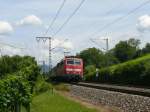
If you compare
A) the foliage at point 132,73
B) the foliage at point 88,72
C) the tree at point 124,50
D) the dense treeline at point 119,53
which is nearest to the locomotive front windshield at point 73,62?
the foliage at point 132,73

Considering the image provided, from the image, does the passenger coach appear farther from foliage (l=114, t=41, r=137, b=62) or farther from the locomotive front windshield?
foliage (l=114, t=41, r=137, b=62)

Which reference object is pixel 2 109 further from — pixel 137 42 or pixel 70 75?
pixel 137 42

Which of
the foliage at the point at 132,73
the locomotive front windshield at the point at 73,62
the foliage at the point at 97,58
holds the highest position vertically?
the foliage at the point at 97,58

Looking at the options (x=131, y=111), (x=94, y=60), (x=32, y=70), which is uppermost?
(x=94, y=60)

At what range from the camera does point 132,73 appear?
2318 inches

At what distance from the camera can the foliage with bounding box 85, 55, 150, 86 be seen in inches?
2095

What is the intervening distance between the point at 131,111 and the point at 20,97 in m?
4.96

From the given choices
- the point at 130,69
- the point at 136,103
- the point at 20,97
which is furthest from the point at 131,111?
the point at 130,69

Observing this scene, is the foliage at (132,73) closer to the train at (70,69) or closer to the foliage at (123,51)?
the train at (70,69)

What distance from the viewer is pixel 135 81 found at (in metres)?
56.3

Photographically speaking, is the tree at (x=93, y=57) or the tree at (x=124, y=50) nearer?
the tree at (x=93, y=57)

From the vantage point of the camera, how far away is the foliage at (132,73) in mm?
53213

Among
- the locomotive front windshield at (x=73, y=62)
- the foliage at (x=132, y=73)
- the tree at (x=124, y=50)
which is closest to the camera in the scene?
the foliage at (x=132, y=73)

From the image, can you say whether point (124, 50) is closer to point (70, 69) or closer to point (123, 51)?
point (123, 51)
